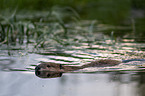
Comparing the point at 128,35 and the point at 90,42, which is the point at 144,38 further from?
the point at 90,42

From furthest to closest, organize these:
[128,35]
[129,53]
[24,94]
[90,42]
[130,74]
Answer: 1. [128,35]
2. [90,42]
3. [129,53]
4. [130,74]
5. [24,94]

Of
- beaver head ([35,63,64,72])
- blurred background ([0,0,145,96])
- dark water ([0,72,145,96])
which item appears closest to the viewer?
dark water ([0,72,145,96])

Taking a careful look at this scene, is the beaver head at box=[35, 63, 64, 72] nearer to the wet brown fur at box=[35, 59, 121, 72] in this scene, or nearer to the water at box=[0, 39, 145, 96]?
the wet brown fur at box=[35, 59, 121, 72]

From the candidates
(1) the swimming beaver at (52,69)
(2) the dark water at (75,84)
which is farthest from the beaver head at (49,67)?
(2) the dark water at (75,84)

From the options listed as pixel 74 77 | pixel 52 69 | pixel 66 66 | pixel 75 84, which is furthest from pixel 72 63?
pixel 75 84

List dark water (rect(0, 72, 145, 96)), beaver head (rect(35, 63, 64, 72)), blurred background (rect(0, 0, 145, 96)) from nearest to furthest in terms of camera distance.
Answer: dark water (rect(0, 72, 145, 96))
blurred background (rect(0, 0, 145, 96))
beaver head (rect(35, 63, 64, 72))

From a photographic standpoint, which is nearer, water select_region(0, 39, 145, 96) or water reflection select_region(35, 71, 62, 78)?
water select_region(0, 39, 145, 96)

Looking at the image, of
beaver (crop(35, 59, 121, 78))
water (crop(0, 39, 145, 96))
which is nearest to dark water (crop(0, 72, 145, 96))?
water (crop(0, 39, 145, 96))

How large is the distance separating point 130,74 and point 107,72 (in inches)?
14.0

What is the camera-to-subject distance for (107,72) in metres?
4.53

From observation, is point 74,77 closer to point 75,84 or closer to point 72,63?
point 75,84

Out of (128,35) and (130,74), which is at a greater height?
(128,35)

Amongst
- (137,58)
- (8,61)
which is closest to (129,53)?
(137,58)

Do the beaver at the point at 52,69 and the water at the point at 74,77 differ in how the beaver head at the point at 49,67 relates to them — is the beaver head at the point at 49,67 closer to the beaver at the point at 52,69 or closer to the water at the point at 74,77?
the beaver at the point at 52,69
